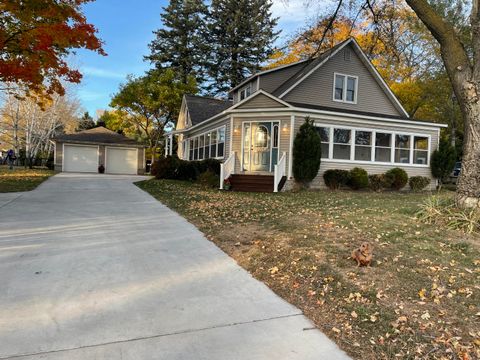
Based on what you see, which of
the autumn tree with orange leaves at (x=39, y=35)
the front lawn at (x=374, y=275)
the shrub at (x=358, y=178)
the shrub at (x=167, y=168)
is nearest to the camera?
the front lawn at (x=374, y=275)

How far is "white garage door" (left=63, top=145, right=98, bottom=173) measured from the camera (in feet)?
89.0

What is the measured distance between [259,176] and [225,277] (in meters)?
9.85

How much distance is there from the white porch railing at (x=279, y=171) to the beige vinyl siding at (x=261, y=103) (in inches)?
81.0

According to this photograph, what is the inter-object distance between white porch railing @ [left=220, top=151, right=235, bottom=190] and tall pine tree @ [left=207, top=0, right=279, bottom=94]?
2354 cm

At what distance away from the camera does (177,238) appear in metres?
6.34

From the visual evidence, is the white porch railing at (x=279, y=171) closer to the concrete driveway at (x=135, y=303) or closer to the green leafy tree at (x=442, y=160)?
the concrete driveway at (x=135, y=303)

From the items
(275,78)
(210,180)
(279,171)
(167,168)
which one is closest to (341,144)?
(279,171)

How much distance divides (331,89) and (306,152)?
4790mm

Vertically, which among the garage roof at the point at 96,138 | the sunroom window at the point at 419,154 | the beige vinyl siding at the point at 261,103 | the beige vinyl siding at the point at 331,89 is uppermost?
the beige vinyl siding at the point at 331,89

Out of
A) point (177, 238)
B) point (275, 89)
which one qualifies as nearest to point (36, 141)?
point (275, 89)

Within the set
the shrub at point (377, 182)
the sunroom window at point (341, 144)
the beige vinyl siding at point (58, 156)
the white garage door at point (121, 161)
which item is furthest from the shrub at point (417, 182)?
the beige vinyl siding at point (58, 156)

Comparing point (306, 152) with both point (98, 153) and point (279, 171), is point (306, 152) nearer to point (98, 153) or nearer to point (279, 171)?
point (279, 171)

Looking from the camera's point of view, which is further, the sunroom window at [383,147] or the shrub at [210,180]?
the sunroom window at [383,147]

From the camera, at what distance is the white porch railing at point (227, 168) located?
1423 cm
